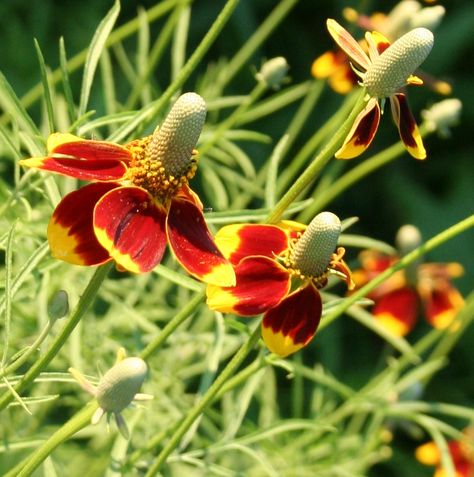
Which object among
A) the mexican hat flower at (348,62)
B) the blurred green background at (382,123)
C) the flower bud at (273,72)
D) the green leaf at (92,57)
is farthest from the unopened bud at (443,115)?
the blurred green background at (382,123)

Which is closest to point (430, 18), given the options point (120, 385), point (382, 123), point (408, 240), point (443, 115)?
point (443, 115)

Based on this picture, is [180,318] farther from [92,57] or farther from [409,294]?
[409,294]

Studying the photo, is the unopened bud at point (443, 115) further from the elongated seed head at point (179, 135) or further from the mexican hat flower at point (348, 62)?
the elongated seed head at point (179, 135)

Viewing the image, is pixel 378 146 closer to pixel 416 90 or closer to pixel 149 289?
pixel 416 90

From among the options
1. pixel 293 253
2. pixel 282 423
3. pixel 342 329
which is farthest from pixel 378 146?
pixel 293 253

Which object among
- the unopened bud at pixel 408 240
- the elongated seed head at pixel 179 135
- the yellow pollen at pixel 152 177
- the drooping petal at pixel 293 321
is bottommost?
the unopened bud at pixel 408 240

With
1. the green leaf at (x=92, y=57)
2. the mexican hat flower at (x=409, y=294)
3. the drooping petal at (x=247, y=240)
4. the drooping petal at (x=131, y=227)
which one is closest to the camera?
the drooping petal at (x=131, y=227)

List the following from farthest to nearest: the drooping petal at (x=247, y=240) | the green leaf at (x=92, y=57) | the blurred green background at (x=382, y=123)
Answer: the blurred green background at (x=382, y=123), the green leaf at (x=92, y=57), the drooping petal at (x=247, y=240)

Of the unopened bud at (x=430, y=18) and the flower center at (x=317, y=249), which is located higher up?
the unopened bud at (x=430, y=18)
